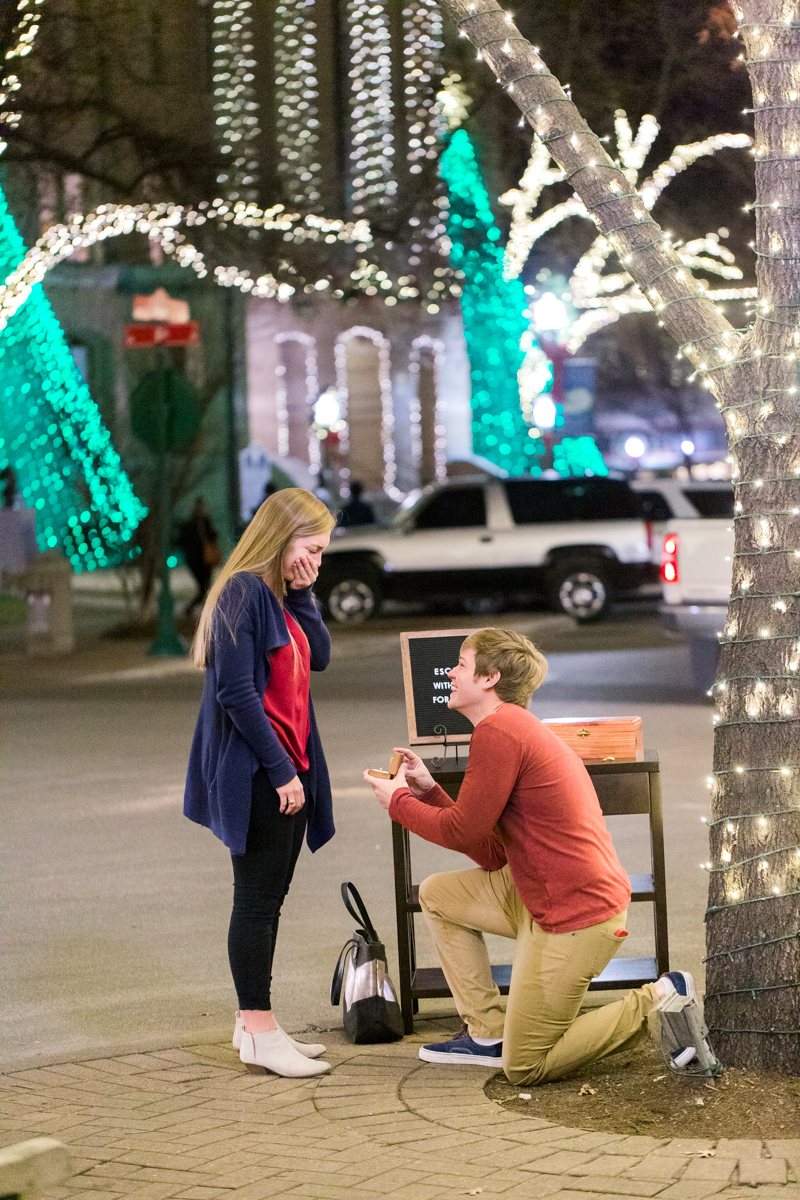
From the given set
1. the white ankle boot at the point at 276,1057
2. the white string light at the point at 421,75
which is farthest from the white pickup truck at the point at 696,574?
the white string light at the point at 421,75

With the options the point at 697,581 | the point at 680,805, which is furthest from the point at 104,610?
the point at 680,805

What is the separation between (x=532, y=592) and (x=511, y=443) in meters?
7.31

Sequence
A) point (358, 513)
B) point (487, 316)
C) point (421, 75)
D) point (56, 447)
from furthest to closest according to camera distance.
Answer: point (358, 513)
point (487, 316)
point (421, 75)
point (56, 447)

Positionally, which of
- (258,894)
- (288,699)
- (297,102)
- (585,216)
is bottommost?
(258,894)

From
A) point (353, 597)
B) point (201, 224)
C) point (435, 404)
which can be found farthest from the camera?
point (435, 404)

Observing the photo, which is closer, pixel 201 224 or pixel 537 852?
pixel 537 852

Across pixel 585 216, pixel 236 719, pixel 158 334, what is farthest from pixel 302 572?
pixel 585 216

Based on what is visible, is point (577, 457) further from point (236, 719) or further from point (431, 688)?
point (236, 719)

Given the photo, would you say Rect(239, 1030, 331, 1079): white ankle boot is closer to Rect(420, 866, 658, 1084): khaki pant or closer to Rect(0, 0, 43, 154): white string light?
Rect(420, 866, 658, 1084): khaki pant

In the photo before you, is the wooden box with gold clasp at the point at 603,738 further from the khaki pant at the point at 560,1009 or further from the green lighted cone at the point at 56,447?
the green lighted cone at the point at 56,447

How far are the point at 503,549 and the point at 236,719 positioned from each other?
1657cm

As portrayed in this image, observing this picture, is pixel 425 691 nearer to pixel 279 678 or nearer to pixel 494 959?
pixel 279 678

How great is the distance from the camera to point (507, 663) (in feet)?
14.7

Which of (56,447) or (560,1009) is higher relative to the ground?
(56,447)
